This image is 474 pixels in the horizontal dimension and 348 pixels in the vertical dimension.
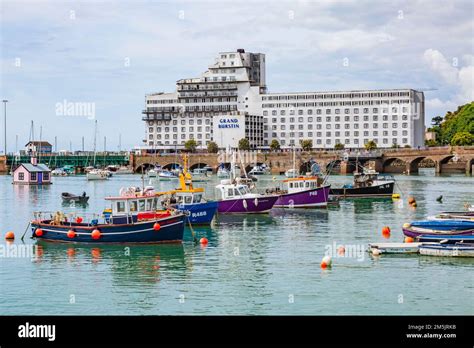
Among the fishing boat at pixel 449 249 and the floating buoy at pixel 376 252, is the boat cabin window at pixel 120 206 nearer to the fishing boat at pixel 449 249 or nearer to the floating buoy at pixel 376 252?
the floating buoy at pixel 376 252

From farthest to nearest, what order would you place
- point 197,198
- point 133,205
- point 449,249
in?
point 197,198
point 133,205
point 449,249

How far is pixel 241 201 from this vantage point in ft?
239

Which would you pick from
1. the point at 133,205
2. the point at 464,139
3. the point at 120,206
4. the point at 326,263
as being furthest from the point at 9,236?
the point at 464,139

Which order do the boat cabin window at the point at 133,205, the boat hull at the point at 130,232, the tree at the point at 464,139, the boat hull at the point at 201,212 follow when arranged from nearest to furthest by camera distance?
the boat hull at the point at 130,232 < the boat cabin window at the point at 133,205 < the boat hull at the point at 201,212 < the tree at the point at 464,139

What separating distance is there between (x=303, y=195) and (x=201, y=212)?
68.8 feet

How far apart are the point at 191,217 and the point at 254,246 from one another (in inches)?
418

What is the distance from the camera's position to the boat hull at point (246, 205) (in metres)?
72.7

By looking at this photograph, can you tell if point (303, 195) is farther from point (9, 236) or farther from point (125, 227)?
point (9, 236)

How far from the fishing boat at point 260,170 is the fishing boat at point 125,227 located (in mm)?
129411

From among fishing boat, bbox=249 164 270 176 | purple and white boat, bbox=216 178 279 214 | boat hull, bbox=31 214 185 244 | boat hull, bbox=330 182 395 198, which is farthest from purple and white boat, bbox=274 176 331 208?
fishing boat, bbox=249 164 270 176

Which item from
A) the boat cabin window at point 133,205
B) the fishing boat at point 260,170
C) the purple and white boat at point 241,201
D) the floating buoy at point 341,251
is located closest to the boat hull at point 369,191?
the purple and white boat at point 241,201

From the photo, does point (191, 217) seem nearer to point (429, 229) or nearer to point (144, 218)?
point (144, 218)

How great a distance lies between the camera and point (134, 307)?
34.5 metres
